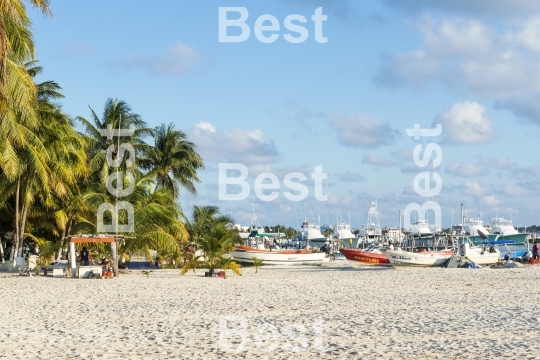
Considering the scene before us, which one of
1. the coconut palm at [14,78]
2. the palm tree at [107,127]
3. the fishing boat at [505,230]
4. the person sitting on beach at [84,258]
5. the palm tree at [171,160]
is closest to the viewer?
the coconut palm at [14,78]

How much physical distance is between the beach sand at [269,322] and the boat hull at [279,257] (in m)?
19.3

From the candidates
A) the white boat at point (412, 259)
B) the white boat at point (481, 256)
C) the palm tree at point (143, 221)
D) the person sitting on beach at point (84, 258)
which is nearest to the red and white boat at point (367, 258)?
the white boat at point (412, 259)

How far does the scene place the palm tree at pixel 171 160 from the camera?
43.7 m

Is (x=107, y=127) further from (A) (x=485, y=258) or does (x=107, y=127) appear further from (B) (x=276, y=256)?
(A) (x=485, y=258)

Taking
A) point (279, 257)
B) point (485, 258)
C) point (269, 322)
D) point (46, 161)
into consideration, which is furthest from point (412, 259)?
point (269, 322)

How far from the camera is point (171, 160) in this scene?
43.9 m

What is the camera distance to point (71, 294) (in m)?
19.0

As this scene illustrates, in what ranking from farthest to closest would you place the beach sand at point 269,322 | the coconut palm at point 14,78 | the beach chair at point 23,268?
1. the beach chair at point 23,268
2. the coconut palm at point 14,78
3. the beach sand at point 269,322

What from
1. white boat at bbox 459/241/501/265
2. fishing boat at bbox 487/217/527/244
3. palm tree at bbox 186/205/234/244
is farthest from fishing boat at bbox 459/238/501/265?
fishing boat at bbox 487/217/527/244

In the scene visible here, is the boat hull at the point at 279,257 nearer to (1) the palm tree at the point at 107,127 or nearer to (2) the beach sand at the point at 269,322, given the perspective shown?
(1) the palm tree at the point at 107,127

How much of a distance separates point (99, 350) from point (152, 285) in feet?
41.3

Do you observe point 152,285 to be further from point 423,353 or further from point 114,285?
point 423,353

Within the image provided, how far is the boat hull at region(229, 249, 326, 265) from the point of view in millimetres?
41406

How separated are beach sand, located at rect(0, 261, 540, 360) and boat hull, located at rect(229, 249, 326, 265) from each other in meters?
19.3
